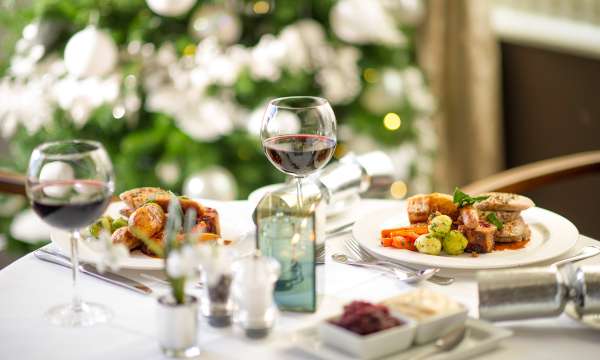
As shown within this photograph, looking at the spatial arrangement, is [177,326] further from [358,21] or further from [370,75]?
[370,75]

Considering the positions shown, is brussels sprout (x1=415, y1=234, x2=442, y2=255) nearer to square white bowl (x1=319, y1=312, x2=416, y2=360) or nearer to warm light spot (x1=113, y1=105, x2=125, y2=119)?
square white bowl (x1=319, y1=312, x2=416, y2=360)

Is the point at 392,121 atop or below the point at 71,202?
atop

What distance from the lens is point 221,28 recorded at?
2.96m

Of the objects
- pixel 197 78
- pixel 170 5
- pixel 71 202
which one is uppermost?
pixel 170 5

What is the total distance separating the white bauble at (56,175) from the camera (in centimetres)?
134

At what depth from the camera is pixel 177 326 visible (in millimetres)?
1244

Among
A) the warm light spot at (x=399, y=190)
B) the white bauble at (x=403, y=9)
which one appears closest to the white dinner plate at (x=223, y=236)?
the white bauble at (x=403, y=9)

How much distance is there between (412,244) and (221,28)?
151cm

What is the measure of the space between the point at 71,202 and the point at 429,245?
2.03 ft

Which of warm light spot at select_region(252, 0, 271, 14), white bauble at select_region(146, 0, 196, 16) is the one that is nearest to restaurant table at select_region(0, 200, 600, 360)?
white bauble at select_region(146, 0, 196, 16)

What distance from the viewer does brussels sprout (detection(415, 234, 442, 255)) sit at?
5.24 feet

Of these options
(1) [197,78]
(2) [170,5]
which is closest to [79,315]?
(2) [170,5]

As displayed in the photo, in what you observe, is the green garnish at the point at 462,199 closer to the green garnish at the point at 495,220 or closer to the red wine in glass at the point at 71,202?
the green garnish at the point at 495,220

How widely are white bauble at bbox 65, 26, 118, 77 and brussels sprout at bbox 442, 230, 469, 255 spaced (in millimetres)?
1611
